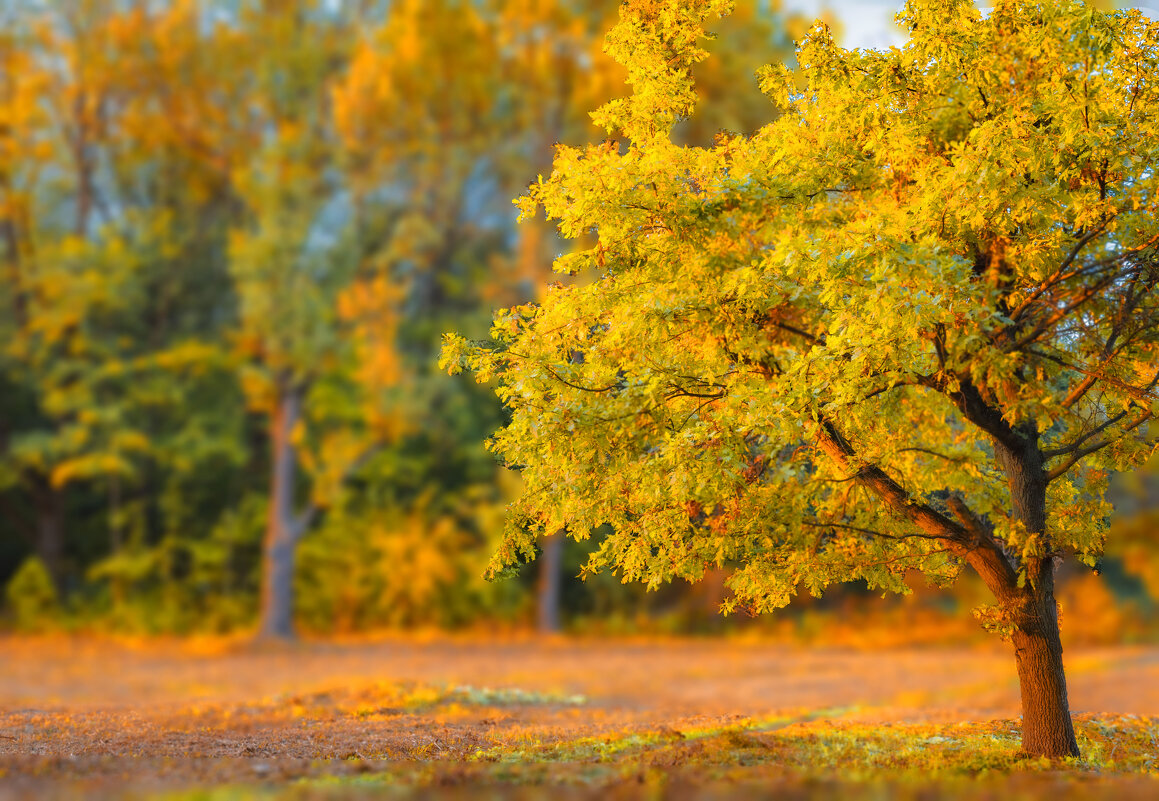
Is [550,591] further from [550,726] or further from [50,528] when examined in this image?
[550,726]

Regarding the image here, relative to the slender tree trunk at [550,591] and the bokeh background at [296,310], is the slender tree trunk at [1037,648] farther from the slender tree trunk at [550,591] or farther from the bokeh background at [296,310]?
the slender tree trunk at [550,591]

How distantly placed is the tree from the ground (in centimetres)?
144

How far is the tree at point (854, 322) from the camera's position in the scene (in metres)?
7.69

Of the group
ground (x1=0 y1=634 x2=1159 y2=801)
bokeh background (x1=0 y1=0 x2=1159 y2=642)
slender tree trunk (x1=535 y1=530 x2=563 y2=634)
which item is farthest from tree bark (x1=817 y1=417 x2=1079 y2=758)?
slender tree trunk (x1=535 y1=530 x2=563 y2=634)

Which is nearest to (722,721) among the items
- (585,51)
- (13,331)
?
(585,51)

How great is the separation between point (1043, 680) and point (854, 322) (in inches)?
140

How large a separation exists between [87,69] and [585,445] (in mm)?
26566

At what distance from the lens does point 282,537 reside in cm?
2661

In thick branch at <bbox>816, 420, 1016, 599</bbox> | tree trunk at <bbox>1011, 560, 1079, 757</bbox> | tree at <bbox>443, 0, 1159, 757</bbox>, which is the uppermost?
tree at <bbox>443, 0, 1159, 757</bbox>

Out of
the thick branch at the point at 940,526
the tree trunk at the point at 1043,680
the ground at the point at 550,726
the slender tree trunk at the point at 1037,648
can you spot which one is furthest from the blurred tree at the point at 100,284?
the tree trunk at the point at 1043,680

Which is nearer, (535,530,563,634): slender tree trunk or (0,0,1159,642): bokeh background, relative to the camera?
(0,0,1159,642): bokeh background

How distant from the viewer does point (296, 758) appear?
27.0 ft

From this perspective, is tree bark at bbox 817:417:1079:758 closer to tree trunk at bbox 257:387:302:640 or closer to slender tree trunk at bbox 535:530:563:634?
tree trunk at bbox 257:387:302:640

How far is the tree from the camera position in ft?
25.2
